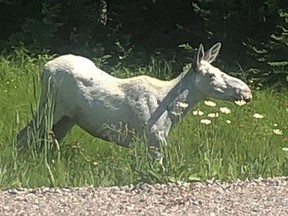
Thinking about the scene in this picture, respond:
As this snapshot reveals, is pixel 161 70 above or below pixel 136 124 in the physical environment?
below

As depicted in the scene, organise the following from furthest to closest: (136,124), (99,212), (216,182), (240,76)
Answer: (240,76) < (136,124) < (216,182) < (99,212)

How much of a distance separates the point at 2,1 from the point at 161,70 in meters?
2.86

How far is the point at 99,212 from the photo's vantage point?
6.77 meters

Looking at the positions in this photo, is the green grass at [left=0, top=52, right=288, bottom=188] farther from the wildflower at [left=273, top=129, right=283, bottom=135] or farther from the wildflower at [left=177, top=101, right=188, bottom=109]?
the wildflower at [left=177, top=101, right=188, bottom=109]

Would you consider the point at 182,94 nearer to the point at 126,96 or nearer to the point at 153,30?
the point at 126,96

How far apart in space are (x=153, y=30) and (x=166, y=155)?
7643 mm

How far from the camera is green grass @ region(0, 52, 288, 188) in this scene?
774 centimetres

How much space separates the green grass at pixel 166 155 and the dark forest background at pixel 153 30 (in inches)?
81.8

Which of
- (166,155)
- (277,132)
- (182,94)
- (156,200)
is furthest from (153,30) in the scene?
(156,200)

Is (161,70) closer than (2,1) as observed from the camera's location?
Yes

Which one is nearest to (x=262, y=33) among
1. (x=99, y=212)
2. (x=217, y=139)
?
(x=217, y=139)

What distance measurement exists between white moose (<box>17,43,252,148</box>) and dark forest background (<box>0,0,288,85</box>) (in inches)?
158

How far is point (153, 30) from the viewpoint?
51.2 ft

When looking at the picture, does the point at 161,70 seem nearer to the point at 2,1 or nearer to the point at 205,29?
the point at 205,29
